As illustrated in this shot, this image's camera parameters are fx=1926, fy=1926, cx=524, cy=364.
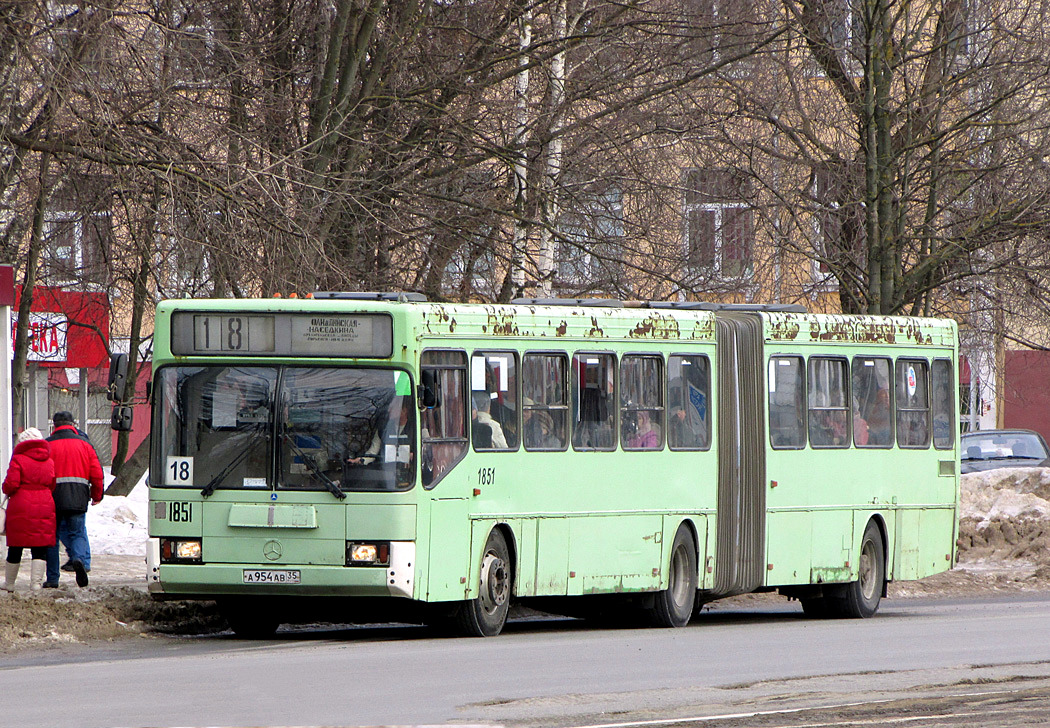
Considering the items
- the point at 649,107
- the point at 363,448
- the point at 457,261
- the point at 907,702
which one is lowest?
the point at 907,702

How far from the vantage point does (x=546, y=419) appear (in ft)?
49.4

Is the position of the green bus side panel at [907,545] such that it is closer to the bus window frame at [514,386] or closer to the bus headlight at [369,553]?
the bus window frame at [514,386]

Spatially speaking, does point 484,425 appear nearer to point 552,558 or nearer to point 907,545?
point 552,558

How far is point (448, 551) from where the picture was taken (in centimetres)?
1370

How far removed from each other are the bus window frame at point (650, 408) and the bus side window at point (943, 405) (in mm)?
4181

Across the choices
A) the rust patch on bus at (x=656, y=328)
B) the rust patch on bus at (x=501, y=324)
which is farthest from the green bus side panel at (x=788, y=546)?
the rust patch on bus at (x=501, y=324)

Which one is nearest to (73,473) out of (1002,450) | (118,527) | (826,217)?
(118,527)

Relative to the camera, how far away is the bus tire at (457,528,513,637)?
14.1 metres

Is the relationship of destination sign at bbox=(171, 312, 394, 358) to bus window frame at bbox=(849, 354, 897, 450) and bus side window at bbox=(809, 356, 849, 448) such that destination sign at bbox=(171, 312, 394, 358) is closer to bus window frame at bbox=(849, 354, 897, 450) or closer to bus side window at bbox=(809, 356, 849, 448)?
bus side window at bbox=(809, 356, 849, 448)

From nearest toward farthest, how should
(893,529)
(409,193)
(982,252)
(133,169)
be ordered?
(133,169) < (893,529) < (409,193) < (982,252)

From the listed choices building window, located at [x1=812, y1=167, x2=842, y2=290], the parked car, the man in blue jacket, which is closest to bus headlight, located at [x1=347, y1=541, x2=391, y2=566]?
the man in blue jacket

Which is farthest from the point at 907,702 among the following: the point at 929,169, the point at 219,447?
the point at 929,169

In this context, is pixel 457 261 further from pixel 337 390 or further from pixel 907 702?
pixel 907 702

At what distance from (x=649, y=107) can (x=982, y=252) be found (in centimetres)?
497
